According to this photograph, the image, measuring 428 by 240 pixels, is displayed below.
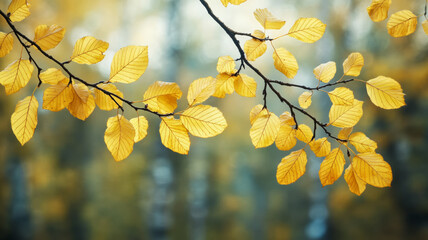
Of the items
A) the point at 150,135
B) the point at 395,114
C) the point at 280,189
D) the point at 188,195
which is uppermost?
the point at 395,114

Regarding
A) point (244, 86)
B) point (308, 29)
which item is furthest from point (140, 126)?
point (308, 29)

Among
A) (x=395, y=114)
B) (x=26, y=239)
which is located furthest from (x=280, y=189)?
(x=26, y=239)

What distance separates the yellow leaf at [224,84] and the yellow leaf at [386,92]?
181 millimetres

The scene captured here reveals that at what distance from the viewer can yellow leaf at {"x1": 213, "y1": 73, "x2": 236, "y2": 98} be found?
385 mm

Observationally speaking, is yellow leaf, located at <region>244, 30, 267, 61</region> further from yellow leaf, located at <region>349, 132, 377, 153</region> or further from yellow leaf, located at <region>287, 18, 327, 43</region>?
yellow leaf, located at <region>349, 132, 377, 153</region>

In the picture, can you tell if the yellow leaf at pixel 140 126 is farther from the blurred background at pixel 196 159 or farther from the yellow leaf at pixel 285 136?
the blurred background at pixel 196 159

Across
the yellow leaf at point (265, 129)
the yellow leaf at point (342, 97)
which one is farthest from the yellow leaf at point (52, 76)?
the yellow leaf at point (342, 97)

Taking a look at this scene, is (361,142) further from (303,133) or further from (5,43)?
(5,43)

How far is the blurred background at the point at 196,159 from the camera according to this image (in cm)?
329

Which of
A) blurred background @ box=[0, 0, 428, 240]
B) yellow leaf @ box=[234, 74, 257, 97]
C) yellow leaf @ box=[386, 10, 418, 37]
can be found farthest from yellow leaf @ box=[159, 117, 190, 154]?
blurred background @ box=[0, 0, 428, 240]

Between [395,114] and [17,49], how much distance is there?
4.73m

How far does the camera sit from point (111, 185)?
4914 millimetres

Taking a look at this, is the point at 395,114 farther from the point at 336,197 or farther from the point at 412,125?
the point at 336,197

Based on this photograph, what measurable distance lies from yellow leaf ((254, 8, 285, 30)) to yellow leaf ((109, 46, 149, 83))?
0.48 ft
